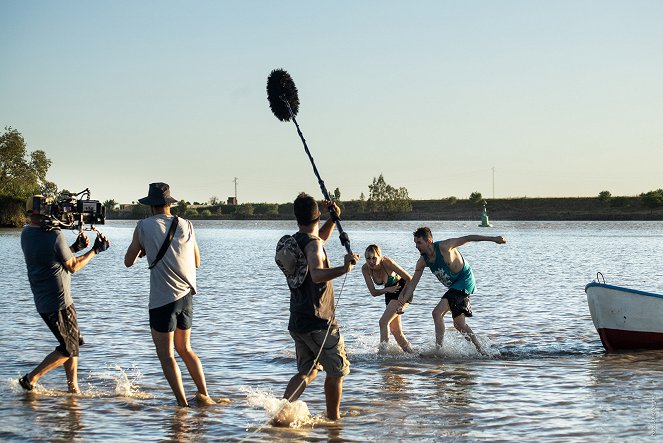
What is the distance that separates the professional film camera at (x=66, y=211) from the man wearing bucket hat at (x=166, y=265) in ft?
3.05

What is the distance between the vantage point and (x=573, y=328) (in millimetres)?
16859

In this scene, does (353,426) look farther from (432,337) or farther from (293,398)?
(432,337)

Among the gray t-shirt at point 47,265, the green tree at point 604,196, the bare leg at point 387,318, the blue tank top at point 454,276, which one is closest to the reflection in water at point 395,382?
the bare leg at point 387,318

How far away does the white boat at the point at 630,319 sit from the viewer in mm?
13602

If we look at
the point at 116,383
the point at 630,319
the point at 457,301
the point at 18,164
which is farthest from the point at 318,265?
the point at 18,164

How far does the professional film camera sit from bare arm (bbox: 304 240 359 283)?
262 centimetres

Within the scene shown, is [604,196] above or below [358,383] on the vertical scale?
above

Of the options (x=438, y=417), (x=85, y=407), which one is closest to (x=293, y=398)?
(x=438, y=417)

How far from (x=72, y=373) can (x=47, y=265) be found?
1476 millimetres

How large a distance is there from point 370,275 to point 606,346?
12.5ft

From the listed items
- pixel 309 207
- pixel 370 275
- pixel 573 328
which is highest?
pixel 309 207

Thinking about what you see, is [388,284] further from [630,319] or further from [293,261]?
[293,261]

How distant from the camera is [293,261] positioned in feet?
26.9

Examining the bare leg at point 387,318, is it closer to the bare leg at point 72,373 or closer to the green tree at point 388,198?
the bare leg at point 72,373
